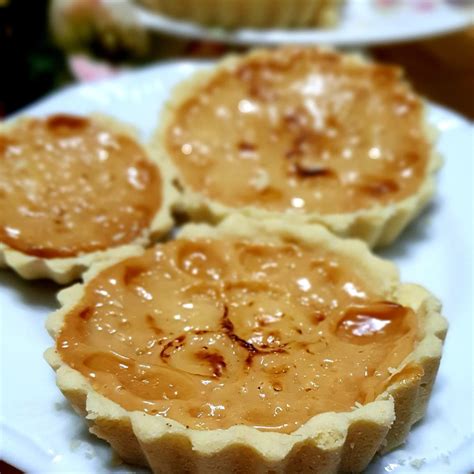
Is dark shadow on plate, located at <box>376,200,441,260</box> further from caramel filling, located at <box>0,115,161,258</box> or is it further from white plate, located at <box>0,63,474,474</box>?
caramel filling, located at <box>0,115,161,258</box>

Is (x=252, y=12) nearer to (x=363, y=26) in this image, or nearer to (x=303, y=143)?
(x=363, y=26)

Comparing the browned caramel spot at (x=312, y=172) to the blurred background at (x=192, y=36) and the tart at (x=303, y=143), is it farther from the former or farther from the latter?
the blurred background at (x=192, y=36)

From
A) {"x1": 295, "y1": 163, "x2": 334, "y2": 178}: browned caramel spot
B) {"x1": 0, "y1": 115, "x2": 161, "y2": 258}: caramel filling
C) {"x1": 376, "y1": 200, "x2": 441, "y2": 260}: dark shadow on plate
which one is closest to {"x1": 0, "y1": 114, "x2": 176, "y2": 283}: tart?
{"x1": 0, "y1": 115, "x2": 161, "y2": 258}: caramel filling

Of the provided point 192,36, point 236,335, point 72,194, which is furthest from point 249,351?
point 192,36

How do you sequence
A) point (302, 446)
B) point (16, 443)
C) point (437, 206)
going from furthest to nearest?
point (437, 206) < point (16, 443) < point (302, 446)

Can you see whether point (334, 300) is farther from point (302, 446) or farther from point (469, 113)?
point (469, 113)

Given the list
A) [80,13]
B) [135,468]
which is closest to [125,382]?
[135,468]
